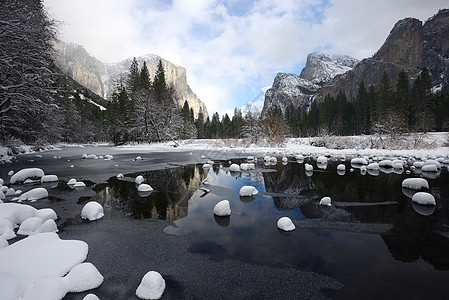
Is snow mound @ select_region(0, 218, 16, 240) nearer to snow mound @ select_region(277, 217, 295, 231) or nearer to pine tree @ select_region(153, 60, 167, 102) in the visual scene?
snow mound @ select_region(277, 217, 295, 231)

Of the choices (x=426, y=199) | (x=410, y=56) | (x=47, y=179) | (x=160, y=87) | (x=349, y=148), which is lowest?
(x=47, y=179)

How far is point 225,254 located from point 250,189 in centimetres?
376

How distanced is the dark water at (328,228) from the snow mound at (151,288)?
1.11 metres

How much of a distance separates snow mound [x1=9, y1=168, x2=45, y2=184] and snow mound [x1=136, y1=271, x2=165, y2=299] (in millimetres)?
9465

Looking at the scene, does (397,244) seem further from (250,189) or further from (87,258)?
(87,258)

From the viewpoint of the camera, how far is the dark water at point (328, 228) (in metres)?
2.86

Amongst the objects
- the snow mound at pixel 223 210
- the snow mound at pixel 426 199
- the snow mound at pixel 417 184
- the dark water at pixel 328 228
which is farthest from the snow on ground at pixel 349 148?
the snow mound at pixel 223 210

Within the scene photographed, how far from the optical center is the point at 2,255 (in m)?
2.94

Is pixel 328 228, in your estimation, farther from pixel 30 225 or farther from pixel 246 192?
pixel 30 225

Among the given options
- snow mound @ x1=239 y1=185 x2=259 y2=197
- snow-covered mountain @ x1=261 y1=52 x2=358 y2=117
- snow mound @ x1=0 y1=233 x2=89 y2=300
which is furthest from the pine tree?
snow-covered mountain @ x1=261 y1=52 x2=358 y2=117

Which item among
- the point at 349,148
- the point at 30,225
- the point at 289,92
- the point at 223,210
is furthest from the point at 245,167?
the point at 289,92

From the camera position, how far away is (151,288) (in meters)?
2.37

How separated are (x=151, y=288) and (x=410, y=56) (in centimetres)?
15317

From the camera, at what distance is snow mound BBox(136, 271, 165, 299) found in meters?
2.34
